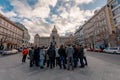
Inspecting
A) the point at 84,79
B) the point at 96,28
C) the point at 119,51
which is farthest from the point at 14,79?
the point at 96,28

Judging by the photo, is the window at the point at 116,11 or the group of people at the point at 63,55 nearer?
the group of people at the point at 63,55

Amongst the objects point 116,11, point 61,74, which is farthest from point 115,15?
point 61,74

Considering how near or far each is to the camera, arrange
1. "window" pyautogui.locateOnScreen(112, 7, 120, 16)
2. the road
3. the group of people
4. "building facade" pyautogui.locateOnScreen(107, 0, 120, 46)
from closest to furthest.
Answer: the road
the group of people
"building facade" pyautogui.locateOnScreen(107, 0, 120, 46)
"window" pyautogui.locateOnScreen(112, 7, 120, 16)

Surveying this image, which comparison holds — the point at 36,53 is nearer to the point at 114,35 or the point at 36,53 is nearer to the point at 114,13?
the point at 114,35

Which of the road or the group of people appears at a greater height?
the group of people

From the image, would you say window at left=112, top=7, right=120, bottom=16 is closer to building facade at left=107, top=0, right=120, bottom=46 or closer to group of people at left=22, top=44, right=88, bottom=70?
building facade at left=107, top=0, right=120, bottom=46

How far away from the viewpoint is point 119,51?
1201 inches

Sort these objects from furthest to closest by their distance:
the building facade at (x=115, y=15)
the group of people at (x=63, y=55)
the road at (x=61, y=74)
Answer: the building facade at (x=115, y=15) < the group of people at (x=63, y=55) < the road at (x=61, y=74)

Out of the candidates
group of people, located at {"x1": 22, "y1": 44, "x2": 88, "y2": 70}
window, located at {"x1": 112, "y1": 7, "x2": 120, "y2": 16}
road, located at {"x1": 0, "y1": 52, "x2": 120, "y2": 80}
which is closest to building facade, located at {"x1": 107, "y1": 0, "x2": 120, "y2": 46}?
window, located at {"x1": 112, "y1": 7, "x2": 120, "y2": 16}

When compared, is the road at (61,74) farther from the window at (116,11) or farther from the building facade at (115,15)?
the window at (116,11)

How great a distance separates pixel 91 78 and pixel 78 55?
404cm

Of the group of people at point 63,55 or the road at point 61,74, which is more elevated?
the group of people at point 63,55

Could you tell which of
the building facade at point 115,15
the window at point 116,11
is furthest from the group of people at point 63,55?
the window at point 116,11

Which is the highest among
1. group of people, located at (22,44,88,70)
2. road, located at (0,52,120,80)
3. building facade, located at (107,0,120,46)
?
building facade, located at (107,0,120,46)
